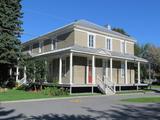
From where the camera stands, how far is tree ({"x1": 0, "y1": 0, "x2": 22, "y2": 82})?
98.4 ft

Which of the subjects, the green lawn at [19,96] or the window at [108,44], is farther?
the window at [108,44]

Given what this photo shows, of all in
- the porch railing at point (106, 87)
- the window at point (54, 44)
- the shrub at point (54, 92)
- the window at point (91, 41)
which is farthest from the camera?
the window at point (54, 44)

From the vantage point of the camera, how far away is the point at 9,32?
31359 mm

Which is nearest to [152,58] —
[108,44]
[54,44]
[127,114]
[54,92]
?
[108,44]

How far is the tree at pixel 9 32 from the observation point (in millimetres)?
29984

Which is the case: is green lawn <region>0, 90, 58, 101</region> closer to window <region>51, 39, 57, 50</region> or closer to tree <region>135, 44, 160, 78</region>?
window <region>51, 39, 57, 50</region>

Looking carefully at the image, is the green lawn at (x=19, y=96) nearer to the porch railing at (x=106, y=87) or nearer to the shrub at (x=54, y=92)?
the shrub at (x=54, y=92)

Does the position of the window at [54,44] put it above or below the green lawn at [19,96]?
above

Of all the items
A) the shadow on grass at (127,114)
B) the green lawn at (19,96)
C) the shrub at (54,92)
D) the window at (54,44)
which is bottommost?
the shadow on grass at (127,114)

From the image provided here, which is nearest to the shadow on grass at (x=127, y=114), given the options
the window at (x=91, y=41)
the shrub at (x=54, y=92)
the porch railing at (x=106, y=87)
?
the shrub at (x=54, y=92)

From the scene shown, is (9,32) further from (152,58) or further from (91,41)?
(152,58)

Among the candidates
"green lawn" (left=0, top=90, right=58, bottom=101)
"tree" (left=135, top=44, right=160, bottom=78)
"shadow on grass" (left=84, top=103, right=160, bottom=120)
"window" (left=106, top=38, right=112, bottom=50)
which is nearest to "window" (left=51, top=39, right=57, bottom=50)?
"window" (left=106, top=38, right=112, bottom=50)

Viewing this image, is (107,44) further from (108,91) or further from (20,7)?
(20,7)

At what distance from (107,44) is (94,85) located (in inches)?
316
